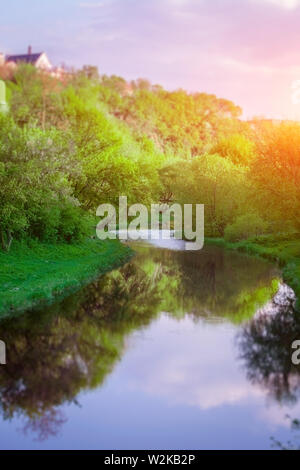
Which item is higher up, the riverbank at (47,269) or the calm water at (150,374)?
the riverbank at (47,269)

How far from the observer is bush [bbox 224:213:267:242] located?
51.4 m

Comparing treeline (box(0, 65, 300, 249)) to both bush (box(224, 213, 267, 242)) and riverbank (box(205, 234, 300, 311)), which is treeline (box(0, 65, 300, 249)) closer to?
bush (box(224, 213, 267, 242))

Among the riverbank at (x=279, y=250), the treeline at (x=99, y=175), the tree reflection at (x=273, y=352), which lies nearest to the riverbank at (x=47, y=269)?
the treeline at (x=99, y=175)

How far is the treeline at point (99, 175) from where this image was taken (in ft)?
100

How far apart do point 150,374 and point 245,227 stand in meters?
37.9

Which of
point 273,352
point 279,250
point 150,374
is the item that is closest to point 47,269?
point 150,374

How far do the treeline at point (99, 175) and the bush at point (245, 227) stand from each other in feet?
0.31

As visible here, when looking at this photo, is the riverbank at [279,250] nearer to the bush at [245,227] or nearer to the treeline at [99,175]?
the bush at [245,227]

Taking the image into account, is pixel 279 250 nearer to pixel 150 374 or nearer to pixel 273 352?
pixel 273 352

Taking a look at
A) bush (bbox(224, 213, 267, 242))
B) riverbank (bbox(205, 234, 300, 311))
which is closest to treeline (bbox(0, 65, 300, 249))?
bush (bbox(224, 213, 267, 242))

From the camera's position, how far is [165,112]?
148m

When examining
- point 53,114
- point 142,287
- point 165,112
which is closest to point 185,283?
point 142,287
